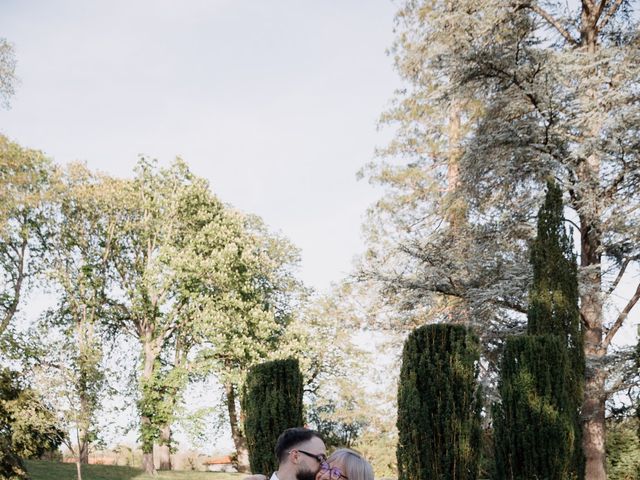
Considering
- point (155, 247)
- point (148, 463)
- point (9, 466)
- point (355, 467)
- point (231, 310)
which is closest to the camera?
point (355, 467)

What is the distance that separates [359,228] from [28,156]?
35.2 ft

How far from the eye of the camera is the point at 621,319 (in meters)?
16.5

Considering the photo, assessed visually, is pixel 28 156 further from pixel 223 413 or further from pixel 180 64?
pixel 223 413

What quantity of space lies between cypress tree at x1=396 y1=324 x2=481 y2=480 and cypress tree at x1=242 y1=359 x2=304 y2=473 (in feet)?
6.98

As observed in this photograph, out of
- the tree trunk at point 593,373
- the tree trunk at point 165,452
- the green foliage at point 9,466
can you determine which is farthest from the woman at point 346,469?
the tree trunk at point 165,452

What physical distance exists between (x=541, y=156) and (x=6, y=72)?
15.8m

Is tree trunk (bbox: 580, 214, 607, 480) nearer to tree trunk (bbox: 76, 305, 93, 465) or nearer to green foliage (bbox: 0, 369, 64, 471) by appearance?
tree trunk (bbox: 76, 305, 93, 465)

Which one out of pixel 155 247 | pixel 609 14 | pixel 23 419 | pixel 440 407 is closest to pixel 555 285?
pixel 440 407

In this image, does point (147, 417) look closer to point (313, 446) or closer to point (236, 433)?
point (236, 433)

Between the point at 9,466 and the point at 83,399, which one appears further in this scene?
the point at 83,399

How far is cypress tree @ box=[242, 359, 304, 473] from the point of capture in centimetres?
975

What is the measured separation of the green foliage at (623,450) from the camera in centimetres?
1673

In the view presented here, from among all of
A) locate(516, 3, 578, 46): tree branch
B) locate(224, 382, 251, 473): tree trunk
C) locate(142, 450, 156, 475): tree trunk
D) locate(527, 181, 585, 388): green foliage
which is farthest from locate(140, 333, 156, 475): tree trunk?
locate(516, 3, 578, 46): tree branch

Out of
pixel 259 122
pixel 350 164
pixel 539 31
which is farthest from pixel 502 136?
pixel 350 164
